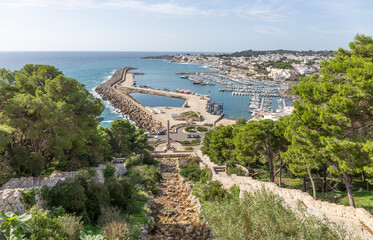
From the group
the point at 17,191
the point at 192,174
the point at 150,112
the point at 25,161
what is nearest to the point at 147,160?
the point at 192,174

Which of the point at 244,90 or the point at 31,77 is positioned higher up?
the point at 31,77

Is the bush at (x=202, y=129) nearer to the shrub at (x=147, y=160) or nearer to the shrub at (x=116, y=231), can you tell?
the shrub at (x=147, y=160)

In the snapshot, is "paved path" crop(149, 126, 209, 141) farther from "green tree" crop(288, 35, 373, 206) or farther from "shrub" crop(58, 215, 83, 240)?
"shrub" crop(58, 215, 83, 240)

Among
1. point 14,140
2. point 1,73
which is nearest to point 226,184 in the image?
point 14,140

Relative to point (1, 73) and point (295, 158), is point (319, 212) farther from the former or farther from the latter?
point (1, 73)

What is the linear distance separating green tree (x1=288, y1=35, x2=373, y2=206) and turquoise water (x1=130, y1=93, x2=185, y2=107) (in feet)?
202

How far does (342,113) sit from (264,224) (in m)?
6.17

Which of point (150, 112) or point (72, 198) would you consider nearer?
point (72, 198)

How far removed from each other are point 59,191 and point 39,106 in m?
5.17

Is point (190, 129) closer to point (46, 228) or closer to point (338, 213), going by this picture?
point (338, 213)

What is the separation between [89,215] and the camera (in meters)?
10.2

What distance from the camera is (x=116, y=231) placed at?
27.5 ft

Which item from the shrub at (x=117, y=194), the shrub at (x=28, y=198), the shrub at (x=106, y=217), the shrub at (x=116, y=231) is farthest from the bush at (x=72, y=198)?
the shrub at (x=117, y=194)

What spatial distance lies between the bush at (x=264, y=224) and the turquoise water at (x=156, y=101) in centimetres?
6489
